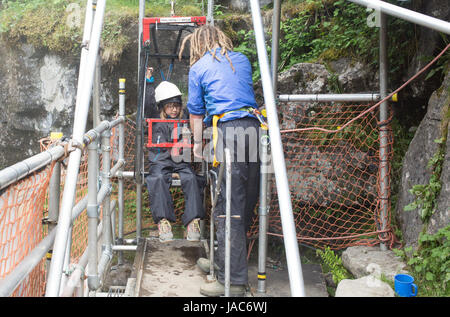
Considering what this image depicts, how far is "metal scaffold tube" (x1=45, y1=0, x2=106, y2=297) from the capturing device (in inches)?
62.8

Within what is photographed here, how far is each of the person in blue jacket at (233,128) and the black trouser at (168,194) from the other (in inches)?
23.8

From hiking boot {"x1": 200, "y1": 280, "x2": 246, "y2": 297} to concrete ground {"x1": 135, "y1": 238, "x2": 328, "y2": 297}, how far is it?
0.18 feet

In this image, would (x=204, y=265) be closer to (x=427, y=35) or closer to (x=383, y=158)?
(x=383, y=158)

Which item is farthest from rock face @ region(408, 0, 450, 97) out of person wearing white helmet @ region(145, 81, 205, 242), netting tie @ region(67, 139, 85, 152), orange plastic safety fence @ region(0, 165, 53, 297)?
orange plastic safety fence @ region(0, 165, 53, 297)

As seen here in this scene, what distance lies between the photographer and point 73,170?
1.91 meters

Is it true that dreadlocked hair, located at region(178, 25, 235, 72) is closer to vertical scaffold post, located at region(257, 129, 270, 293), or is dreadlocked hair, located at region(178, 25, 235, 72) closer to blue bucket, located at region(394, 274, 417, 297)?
vertical scaffold post, located at region(257, 129, 270, 293)

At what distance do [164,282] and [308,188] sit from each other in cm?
231

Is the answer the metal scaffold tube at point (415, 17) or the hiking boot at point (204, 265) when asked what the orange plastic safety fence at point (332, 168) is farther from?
the metal scaffold tube at point (415, 17)

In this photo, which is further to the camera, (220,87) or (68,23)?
(68,23)

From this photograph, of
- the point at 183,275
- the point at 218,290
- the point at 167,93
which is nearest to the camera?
the point at 218,290

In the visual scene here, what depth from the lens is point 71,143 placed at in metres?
1.99

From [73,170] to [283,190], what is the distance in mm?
909

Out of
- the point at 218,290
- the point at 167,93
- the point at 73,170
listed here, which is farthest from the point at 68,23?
the point at 73,170

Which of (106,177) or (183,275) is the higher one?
(106,177)
